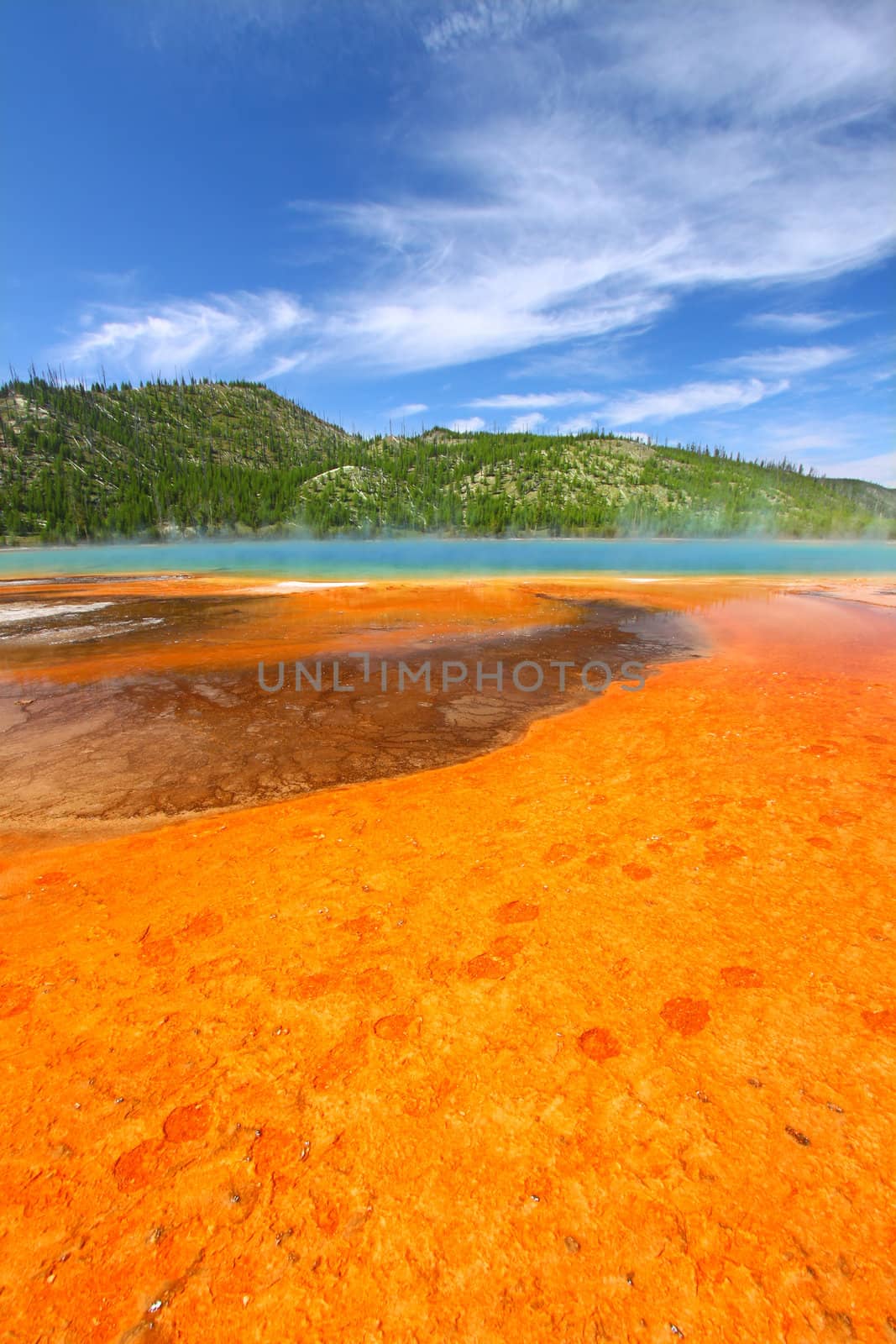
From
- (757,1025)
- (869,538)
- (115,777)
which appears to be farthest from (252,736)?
(869,538)

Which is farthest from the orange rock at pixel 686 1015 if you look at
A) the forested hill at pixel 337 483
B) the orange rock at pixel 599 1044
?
the forested hill at pixel 337 483

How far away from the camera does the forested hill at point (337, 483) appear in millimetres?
116375

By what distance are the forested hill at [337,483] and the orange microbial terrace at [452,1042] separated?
368ft

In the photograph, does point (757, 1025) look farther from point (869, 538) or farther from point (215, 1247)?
point (869, 538)

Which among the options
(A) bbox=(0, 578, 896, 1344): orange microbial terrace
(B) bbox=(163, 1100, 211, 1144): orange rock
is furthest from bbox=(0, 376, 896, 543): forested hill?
(B) bbox=(163, 1100, 211, 1144): orange rock

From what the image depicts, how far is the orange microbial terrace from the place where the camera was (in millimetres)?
2193

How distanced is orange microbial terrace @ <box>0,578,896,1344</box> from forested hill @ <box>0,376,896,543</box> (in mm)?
112202

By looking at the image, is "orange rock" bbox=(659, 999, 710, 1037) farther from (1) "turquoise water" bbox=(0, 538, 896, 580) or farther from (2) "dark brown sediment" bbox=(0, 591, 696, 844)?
(1) "turquoise water" bbox=(0, 538, 896, 580)

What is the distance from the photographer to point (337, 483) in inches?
5586

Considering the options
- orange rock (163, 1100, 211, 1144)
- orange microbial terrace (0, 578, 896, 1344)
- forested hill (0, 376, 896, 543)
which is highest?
forested hill (0, 376, 896, 543)

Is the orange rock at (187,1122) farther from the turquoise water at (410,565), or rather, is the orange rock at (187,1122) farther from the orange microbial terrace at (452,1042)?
the turquoise water at (410,565)

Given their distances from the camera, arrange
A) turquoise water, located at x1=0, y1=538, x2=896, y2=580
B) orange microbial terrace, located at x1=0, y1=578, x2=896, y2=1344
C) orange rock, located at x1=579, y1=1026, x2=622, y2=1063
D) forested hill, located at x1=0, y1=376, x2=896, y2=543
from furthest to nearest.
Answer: forested hill, located at x1=0, y1=376, x2=896, y2=543 < turquoise water, located at x1=0, y1=538, x2=896, y2=580 < orange rock, located at x1=579, y1=1026, x2=622, y2=1063 < orange microbial terrace, located at x1=0, y1=578, x2=896, y2=1344

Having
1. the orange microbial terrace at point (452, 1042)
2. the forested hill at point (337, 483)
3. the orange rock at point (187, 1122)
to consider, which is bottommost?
the orange rock at point (187, 1122)

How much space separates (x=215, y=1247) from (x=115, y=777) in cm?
575
